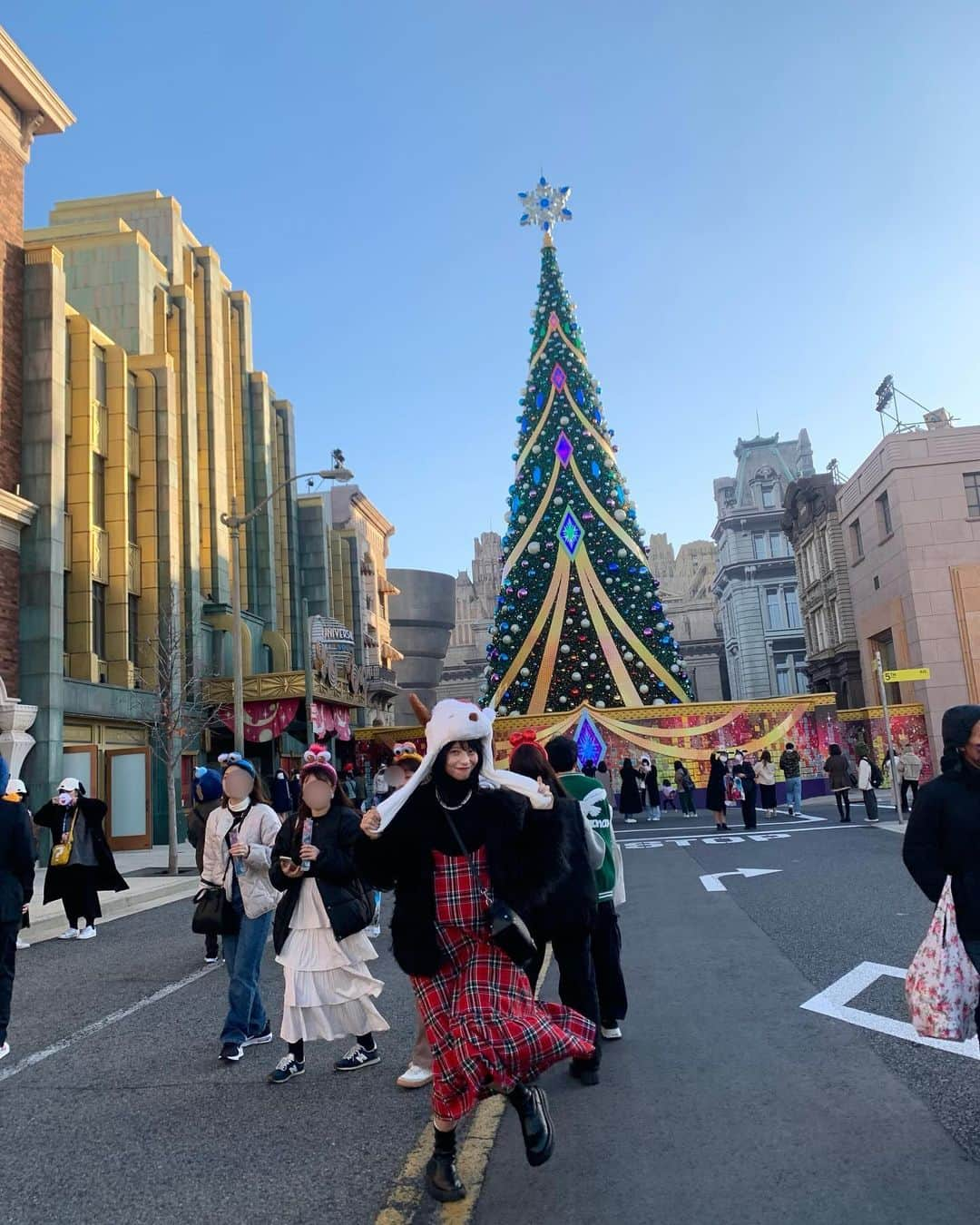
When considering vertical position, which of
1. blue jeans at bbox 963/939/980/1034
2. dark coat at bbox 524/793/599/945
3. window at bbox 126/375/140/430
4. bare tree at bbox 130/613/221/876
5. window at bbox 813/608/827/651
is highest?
window at bbox 126/375/140/430

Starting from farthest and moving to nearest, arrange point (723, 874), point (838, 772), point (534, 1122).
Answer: point (838, 772) < point (723, 874) < point (534, 1122)

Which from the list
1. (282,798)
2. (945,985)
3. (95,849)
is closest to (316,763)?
(945,985)

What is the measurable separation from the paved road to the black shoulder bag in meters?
0.88

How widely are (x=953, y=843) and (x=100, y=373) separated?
26.1 m

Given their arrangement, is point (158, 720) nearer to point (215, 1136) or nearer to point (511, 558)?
point (511, 558)

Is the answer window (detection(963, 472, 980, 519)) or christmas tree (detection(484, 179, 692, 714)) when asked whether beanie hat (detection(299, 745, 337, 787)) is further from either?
window (detection(963, 472, 980, 519))

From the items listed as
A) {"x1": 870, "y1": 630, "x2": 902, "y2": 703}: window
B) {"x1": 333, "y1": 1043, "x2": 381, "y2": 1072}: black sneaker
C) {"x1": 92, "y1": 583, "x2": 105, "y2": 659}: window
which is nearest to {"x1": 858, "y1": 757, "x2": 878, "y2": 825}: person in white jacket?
{"x1": 333, "y1": 1043, "x2": 381, "y2": 1072}: black sneaker

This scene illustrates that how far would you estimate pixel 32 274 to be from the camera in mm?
22750

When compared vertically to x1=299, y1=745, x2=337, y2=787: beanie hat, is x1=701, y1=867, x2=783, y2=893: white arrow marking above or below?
below

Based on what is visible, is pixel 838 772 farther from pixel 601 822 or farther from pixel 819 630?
pixel 819 630

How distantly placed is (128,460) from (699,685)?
7258 cm

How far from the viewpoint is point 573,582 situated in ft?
102

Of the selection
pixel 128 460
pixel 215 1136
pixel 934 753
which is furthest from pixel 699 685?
pixel 215 1136

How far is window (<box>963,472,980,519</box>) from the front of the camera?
1315 inches
